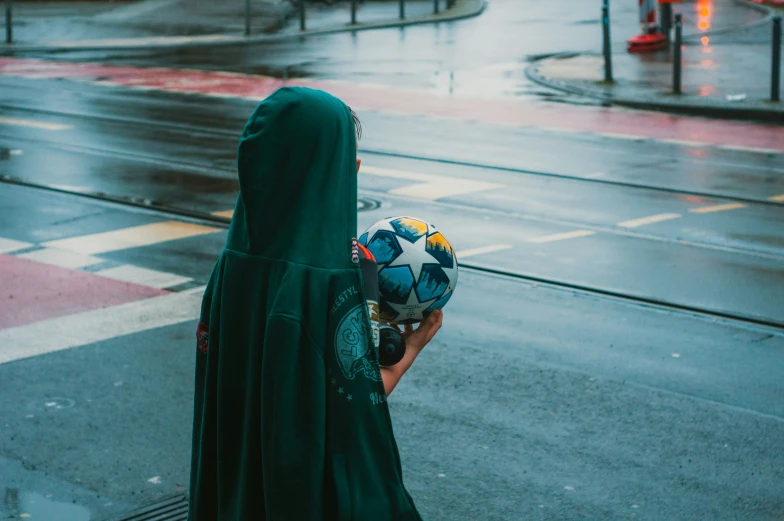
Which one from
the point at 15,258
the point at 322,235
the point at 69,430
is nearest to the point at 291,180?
the point at 322,235

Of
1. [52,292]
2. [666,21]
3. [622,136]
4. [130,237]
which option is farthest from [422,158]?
[666,21]

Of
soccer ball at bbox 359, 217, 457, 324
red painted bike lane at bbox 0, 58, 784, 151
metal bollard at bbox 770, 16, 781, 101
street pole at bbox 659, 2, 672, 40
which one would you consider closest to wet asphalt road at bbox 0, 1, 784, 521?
red painted bike lane at bbox 0, 58, 784, 151

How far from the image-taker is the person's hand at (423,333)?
3.03 meters

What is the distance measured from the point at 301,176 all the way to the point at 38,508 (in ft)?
9.50

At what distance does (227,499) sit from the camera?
→ 287 cm

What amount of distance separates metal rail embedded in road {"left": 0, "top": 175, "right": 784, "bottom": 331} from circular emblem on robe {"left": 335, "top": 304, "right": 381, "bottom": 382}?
534 centimetres

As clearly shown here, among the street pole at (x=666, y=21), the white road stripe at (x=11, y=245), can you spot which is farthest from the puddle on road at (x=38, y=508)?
the street pole at (x=666, y=21)

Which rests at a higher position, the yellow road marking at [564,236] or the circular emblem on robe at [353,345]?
the circular emblem on robe at [353,345]

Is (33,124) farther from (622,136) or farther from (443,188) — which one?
(622,136)

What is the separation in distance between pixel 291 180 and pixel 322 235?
0.14 metres

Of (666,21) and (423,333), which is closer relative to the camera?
(423,333)

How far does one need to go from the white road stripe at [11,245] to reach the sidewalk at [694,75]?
11.0 meters

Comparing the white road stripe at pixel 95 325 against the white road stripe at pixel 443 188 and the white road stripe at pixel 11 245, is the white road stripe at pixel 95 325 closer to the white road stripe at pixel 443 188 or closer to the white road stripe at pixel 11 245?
the white road stripe at pixel 11 245

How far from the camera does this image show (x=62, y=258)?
908 centimetres
